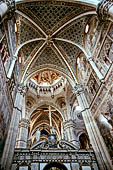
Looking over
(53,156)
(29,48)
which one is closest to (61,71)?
(29,48)

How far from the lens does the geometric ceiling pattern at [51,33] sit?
37.1 ft

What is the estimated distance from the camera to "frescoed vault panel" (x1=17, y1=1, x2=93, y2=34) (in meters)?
11.0

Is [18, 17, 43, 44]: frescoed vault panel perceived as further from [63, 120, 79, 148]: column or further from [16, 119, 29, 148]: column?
[63, 120, 79, 148]: column

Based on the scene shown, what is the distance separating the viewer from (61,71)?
14.9 m

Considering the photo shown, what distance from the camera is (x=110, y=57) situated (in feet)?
27.0

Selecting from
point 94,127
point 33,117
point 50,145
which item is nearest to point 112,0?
point 94,127

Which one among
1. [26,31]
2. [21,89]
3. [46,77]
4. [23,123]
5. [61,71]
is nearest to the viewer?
[21,89]

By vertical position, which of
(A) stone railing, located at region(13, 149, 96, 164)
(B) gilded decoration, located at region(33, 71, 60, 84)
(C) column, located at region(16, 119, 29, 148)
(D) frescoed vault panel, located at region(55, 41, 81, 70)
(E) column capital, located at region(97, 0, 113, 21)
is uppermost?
(B) gilded decoration, located at region(33, 71, 60, 84)

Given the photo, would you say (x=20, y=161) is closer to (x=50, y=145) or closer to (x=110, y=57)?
(x=50, y=145)

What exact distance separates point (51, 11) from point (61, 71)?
6.15m

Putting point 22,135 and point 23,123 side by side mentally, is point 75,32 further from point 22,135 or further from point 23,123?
point 22,135

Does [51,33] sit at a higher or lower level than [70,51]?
higher

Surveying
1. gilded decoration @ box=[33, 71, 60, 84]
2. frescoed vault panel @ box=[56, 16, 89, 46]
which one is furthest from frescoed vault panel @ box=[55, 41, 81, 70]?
gilded decoration @ box=[33, 71, 60, 84]

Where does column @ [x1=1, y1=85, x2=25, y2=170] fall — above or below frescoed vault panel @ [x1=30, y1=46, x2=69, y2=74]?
below
